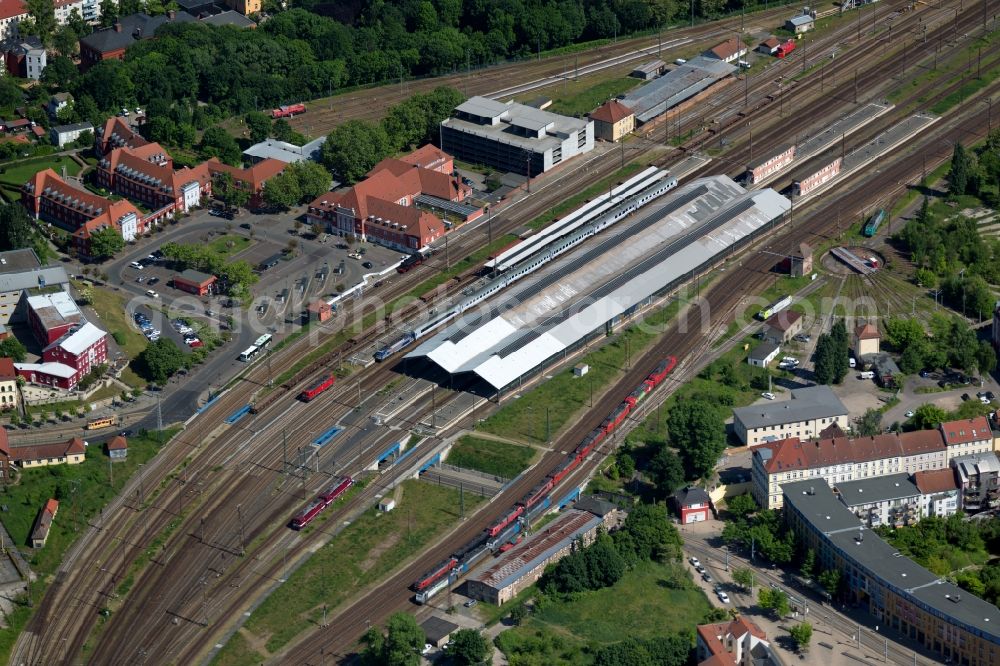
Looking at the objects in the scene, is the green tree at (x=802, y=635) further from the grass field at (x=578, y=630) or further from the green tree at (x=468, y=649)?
the green tree at (x=468, y=649)

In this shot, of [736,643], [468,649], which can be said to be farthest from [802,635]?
[468,649]

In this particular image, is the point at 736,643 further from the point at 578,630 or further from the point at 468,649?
the point at 468,649

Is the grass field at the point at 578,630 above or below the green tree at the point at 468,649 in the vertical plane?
below

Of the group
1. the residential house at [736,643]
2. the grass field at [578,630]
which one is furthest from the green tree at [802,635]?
the grass field at [578,630]

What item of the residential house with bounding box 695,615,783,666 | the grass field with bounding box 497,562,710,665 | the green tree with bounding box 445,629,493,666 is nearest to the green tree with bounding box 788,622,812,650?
the residential house with bounding box 695,615,783,666

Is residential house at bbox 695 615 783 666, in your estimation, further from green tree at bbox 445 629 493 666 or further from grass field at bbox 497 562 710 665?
green tree at bbox 445 629 493 666

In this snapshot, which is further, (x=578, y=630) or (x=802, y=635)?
(x=578, y=630)

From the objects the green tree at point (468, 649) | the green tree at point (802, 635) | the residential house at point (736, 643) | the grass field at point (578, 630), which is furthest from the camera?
the green tree at point (802, 635)
